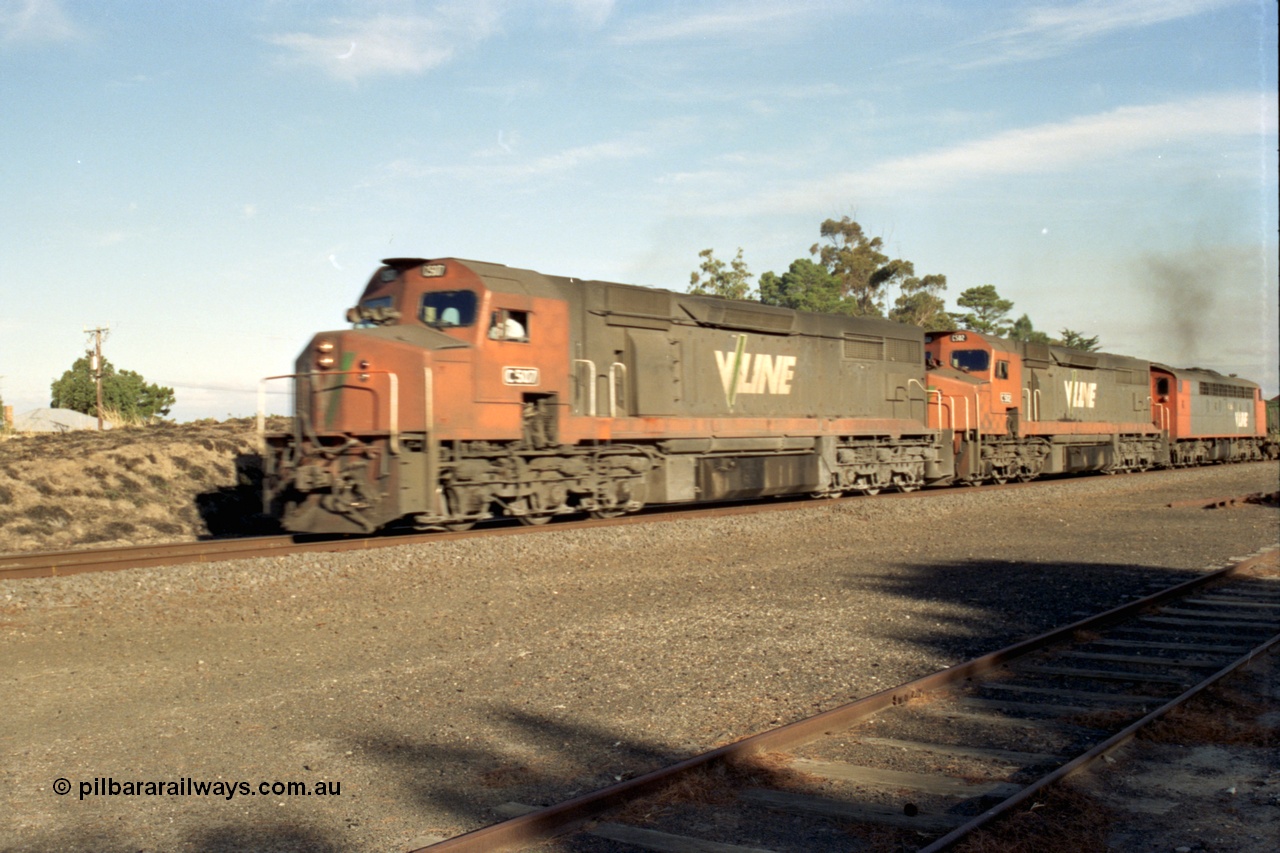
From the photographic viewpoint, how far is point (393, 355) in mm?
12562

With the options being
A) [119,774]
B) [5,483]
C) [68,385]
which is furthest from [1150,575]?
[68,385]

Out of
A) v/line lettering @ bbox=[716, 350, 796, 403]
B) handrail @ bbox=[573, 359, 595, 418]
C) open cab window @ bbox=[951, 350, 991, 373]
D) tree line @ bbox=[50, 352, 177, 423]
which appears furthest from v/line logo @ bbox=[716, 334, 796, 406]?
tree line @ bbox=[50, 352, 177, 423]

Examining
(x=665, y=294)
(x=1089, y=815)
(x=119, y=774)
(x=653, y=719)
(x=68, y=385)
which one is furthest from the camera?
(x=68, y=385)

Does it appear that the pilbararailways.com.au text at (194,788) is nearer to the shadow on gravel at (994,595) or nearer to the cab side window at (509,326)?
the shadow on gravel at (994,595)

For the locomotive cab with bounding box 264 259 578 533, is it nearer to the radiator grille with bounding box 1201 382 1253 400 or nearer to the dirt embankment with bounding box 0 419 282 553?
the dirt embankment with bounding box 0 419 282 553

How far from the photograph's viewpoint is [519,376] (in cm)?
1377

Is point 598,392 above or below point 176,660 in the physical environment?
above

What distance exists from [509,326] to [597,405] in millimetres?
2040

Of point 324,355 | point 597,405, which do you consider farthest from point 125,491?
point 597,405

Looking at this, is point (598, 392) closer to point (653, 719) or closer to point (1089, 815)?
point (653, 719)

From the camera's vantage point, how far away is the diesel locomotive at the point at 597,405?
12.6 metres

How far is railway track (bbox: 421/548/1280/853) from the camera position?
13.5 ft

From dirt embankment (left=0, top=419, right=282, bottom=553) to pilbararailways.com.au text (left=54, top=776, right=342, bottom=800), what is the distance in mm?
12104

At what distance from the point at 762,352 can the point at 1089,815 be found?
1435 centimetres
